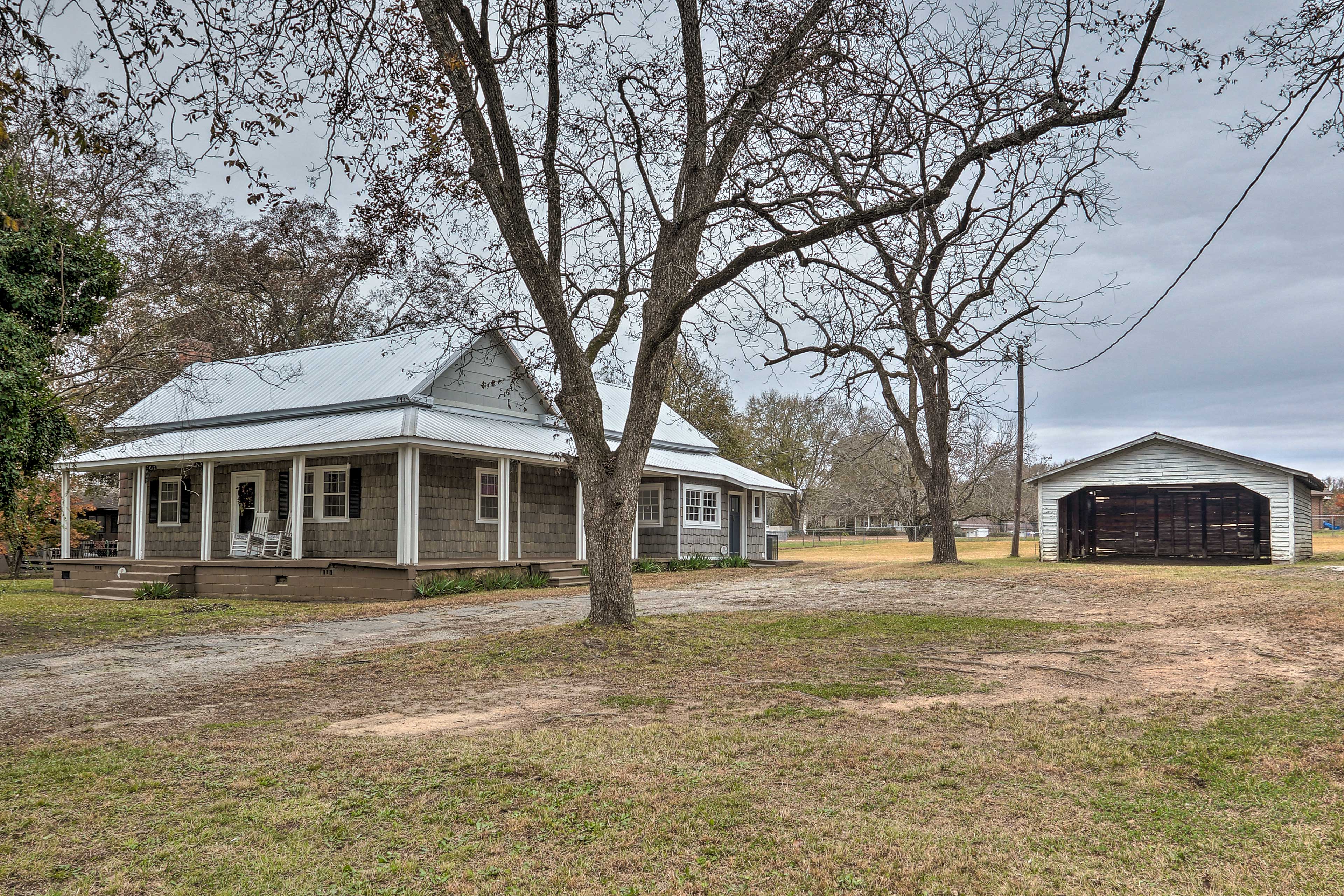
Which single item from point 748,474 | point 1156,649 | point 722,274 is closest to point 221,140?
point 722,274

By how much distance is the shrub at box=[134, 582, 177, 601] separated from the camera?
56.6 feet

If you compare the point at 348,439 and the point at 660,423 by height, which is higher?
the point at 660,423

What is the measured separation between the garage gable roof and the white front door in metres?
20.4

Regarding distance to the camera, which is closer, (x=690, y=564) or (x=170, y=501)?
(x=170, y=501)

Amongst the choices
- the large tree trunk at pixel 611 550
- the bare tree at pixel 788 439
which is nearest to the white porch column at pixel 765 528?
the large tree trunk at pixel 611 550

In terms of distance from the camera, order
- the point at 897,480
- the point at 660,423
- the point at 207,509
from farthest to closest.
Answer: the point at 897,480 → the point at 660,423 → the point at 207,509

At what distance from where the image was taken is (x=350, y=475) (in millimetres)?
18703

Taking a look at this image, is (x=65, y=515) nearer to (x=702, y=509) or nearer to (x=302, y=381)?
(x=302, y=381)

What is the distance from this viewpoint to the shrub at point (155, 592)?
56.6 ft

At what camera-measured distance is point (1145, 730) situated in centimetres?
554

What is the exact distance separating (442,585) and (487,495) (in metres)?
3.80

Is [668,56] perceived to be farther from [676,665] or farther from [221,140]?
[676,665]

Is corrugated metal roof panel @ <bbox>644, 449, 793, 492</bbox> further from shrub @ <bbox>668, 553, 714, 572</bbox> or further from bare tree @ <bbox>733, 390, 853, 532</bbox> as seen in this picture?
bare tree @ <bbox>733, 390, 853, 532</bbox>

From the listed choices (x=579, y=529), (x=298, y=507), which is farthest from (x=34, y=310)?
(x=579, y=529)
